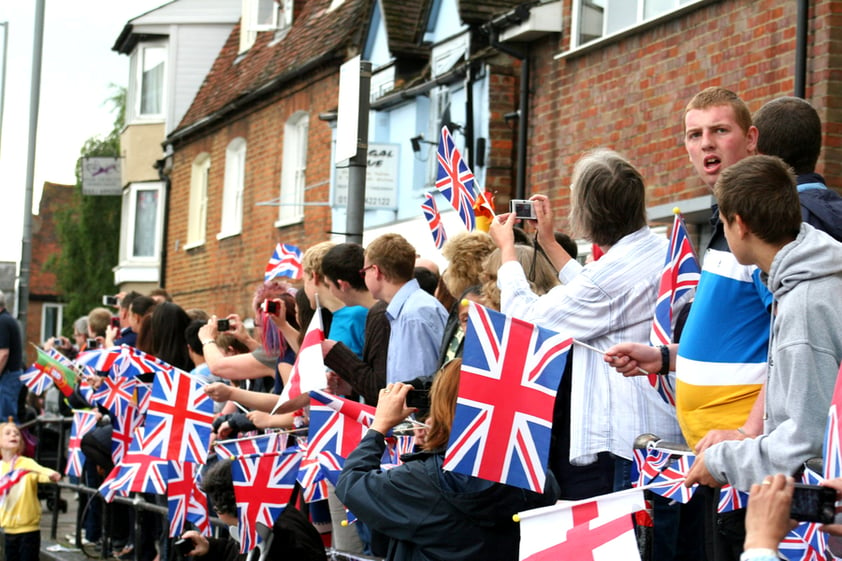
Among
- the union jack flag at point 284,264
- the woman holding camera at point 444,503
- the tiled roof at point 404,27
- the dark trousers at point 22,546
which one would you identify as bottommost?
the dark trousers at point 22,546

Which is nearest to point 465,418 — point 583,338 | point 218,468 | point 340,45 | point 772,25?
point 583,338

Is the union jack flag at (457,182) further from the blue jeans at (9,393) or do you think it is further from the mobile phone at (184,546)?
the blue jeans at (9,393)

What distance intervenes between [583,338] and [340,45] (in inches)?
633

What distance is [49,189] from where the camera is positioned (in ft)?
194

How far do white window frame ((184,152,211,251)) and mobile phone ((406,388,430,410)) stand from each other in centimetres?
2254

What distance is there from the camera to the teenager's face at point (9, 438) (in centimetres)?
1105

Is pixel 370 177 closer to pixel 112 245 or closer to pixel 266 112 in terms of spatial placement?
pixel 266 112

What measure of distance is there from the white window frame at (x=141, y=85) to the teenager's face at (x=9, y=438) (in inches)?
786

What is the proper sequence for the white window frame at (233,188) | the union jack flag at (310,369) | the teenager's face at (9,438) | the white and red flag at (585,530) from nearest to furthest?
the white and red flag at (585,530)
the union jack flag at (310,369)
the teenager's face at (9,438)
the white window frame at (233,188)

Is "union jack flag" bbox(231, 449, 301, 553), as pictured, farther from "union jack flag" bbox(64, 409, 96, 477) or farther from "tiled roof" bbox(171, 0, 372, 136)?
"tiled roof" bbox(171, 0, 372, 136)

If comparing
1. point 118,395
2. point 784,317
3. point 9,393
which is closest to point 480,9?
point 9,393

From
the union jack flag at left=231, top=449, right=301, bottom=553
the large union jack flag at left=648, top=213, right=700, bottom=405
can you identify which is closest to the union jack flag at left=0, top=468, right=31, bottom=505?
the union jack flag at left=231, top=449, right=301, bottom=553

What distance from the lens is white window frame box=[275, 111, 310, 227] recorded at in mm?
22609

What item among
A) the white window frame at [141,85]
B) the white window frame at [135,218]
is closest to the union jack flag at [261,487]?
the white window frame at [135,218]
